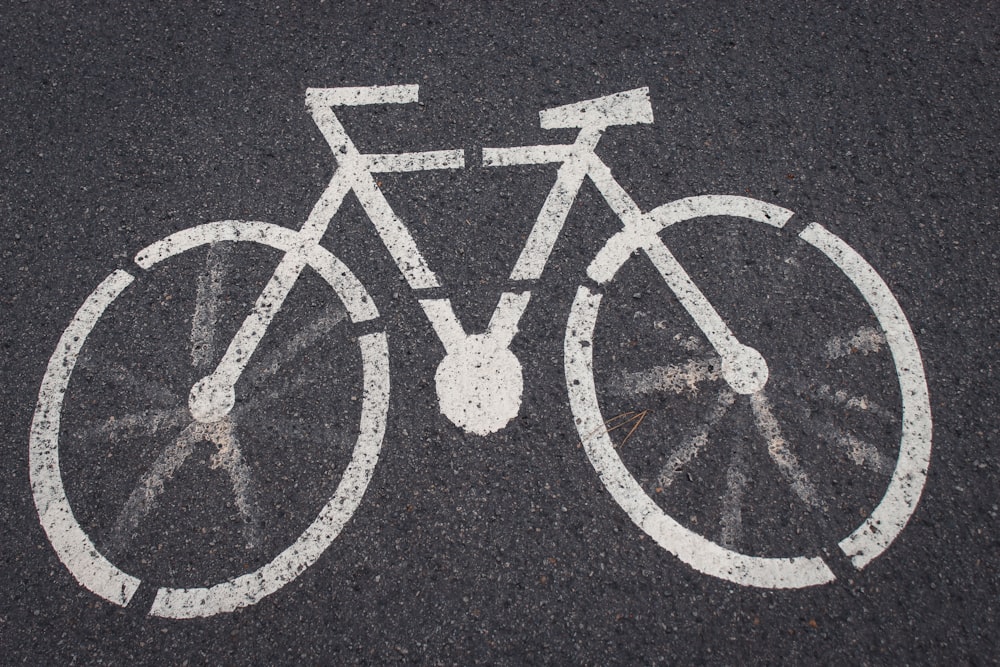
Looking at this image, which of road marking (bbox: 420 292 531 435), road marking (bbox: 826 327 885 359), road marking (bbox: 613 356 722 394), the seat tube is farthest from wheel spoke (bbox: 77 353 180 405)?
road marking (bbox: 826 327 885 359)

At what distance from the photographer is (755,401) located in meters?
2.60

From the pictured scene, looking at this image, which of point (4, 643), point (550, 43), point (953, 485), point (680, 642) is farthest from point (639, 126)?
point (4, 643)

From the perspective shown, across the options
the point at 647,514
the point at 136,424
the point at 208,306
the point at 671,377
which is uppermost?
the point at 208,306

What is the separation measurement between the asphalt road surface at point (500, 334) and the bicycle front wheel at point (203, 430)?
0.6 inches

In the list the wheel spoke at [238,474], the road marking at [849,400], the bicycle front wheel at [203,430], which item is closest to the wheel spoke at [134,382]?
the bicycle front wheel at [203,430]

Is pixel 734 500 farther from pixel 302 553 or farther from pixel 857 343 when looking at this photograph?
pixel 302 553

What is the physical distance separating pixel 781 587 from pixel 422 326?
187 cm

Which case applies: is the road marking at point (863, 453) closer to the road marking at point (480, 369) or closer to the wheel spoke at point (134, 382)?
the road marking at point (480, 369)

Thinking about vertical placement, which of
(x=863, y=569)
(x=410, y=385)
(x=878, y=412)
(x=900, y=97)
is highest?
(x=900, y=97)

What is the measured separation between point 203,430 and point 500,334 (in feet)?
4.60

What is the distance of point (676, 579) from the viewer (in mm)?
2324

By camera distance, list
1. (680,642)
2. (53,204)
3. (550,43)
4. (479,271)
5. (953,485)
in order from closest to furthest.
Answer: (680,642) → (953,485) → (479,271) → (53,204) → (550,43)

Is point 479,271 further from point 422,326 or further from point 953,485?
point 953,485

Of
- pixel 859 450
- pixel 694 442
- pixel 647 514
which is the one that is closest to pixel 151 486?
pixel 647 514
